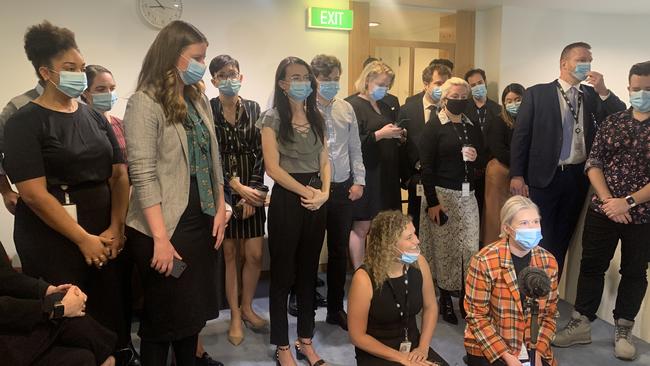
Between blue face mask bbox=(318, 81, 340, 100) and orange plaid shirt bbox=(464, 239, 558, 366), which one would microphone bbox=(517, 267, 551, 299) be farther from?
blue face mask bbox=(318, 81, 340, 100)

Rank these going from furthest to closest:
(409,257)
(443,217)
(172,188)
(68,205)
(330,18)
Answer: (330,18)
(443,217)
(409,257)
(68,205)
(172,188)

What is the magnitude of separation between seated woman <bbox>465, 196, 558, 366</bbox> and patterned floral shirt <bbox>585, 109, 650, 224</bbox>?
3.09 ft

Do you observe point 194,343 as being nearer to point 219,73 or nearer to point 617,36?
point 219,73

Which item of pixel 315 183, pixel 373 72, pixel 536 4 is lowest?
pixel 315 183

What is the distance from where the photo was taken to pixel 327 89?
2777 mm

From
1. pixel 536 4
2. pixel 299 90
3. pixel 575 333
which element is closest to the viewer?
pixel 299 90

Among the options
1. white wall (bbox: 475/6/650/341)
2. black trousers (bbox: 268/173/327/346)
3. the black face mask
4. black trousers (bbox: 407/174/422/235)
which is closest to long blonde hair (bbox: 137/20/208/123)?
black trousers (bbox: 268/173/327/346)

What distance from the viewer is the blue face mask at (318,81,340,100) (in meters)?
2.77

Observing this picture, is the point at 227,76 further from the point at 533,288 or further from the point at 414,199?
the point at 533,288

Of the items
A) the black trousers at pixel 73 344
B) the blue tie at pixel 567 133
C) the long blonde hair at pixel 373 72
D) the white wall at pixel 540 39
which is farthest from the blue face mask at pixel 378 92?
the white wall at pixel 540 39

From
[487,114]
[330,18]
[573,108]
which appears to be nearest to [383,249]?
[573,108]

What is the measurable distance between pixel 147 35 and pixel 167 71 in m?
2.37

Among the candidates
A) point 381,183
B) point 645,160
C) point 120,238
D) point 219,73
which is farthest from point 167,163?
point 645,160

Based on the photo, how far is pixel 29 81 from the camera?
362cm
